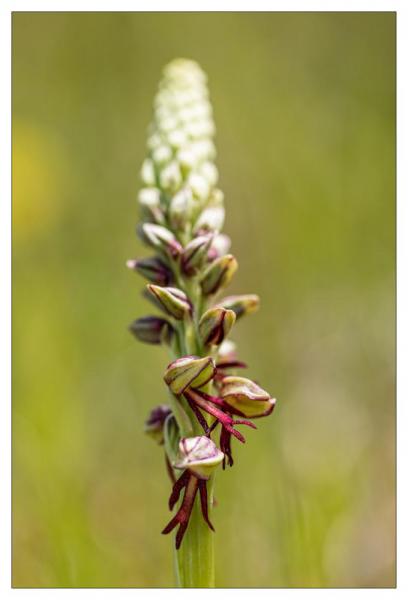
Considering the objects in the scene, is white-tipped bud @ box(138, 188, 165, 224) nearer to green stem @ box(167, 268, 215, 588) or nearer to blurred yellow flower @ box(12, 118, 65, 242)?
green stem @ box(167, 268, 215, 588)

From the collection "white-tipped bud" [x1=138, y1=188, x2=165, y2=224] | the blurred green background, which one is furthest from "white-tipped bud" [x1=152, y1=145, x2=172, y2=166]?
the blurred green background

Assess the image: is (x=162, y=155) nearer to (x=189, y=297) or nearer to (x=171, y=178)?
(x=171, y=178)

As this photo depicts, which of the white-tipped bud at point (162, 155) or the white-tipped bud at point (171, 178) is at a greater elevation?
the white-tipped bud at point (162, 155)

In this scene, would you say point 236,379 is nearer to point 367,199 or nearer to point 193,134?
point 193,134

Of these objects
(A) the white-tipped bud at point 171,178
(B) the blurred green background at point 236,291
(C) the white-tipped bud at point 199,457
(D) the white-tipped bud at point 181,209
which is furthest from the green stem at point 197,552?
(B) the blurred green background at point 236,291

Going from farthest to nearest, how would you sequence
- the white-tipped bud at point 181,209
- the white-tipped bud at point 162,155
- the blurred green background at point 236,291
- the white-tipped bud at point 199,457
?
the blurred green background at point 236,291, the white-tipped bud at point 162,155, the white-tipped bud at point 181,209, the white-tipped bud at point 199,457

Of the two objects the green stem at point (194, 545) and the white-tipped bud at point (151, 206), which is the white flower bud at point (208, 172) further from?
the green stem at point (194, 545)

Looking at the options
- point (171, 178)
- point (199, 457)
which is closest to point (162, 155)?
point (171, 178)
